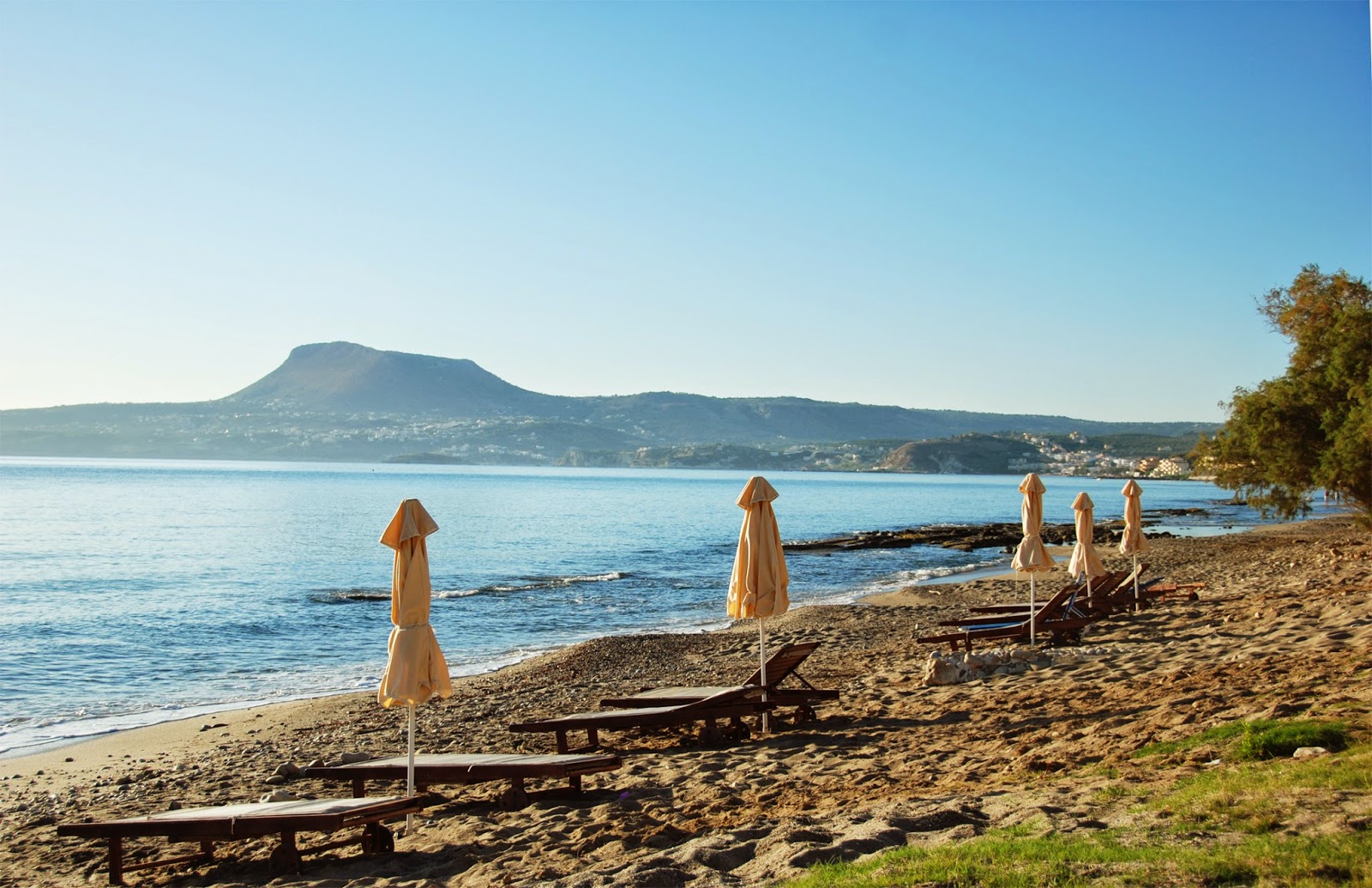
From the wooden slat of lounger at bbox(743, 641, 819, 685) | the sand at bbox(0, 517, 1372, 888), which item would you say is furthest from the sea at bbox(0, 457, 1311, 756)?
the wooden slat of lounger at bbox(743, 641, 819, 685)

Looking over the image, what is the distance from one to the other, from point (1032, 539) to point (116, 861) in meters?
11.5

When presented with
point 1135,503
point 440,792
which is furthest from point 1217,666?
point 1135,503

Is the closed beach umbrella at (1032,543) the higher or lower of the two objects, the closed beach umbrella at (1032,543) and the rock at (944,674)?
the higher

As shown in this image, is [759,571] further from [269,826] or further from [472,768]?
[269,826]

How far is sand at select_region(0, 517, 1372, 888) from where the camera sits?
579 cm

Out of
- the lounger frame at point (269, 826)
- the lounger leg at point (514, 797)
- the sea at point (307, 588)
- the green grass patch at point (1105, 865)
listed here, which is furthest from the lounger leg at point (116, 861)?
the sea at point (307, 588)

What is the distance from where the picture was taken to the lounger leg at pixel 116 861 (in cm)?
666

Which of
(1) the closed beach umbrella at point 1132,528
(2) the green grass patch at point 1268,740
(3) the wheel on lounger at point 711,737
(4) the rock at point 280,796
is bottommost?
(4) the rock at point 280,796

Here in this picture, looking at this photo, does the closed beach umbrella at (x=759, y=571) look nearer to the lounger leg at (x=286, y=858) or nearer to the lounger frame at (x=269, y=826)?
the lounger frame at (x=269, y=826)

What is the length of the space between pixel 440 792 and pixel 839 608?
48.9ft

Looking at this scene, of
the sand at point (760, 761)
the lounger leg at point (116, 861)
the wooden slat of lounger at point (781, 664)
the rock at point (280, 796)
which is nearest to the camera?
the sand at point (760, 761)

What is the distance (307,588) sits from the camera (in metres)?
29.9

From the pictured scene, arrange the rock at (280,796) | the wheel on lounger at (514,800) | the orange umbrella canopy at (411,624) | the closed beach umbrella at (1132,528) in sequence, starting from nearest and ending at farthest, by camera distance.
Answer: the orange umbrella canopy at (411,624), the wheel on lounger at (514,800), the rock at (280,796), the closed beach umbrella at (1132,528)

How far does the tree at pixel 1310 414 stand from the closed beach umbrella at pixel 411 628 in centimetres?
2343
